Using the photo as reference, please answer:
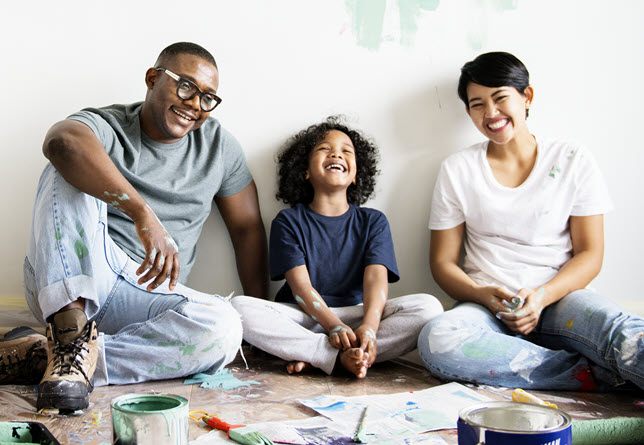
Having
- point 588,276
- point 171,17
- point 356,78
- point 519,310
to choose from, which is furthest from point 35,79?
point 588,276

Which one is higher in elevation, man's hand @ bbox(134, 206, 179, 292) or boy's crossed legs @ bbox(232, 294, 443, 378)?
man's hand @ bbox(134, 206, 179, 292)

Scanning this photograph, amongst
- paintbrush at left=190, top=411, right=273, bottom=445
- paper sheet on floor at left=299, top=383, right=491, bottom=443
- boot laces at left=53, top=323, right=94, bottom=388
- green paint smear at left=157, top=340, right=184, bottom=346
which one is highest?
boot laces at left=53, top=323, right=94, bottom=388

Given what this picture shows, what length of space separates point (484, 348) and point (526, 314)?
204 millimetres

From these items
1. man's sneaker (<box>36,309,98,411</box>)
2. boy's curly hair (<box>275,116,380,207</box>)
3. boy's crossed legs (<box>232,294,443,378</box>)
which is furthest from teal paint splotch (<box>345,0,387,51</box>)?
man's sneaker (<box>36,309,98,411</box>)

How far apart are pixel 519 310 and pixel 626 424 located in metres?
0.70

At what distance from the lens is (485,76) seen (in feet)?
6.50

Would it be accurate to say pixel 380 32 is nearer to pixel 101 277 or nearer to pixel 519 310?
pixel 519 310

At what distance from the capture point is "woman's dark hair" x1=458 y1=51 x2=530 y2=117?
1972mm

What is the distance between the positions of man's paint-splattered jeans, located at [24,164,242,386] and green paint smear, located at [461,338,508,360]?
63 cm

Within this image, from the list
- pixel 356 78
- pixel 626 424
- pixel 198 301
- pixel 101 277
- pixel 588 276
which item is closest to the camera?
pixel 626 424

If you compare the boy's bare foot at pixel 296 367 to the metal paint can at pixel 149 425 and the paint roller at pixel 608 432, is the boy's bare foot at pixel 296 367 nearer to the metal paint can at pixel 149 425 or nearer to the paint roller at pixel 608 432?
the paint roller at pixel 608 432

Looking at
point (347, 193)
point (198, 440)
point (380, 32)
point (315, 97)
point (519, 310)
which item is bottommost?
point (198, 440)

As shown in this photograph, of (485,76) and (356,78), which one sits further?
(356,78)

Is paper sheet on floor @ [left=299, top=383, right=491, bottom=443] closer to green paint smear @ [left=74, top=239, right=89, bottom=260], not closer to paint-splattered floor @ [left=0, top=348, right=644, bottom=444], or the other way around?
paint-splattered floor @ [left=0, top=348, right=644, bottom=444]
